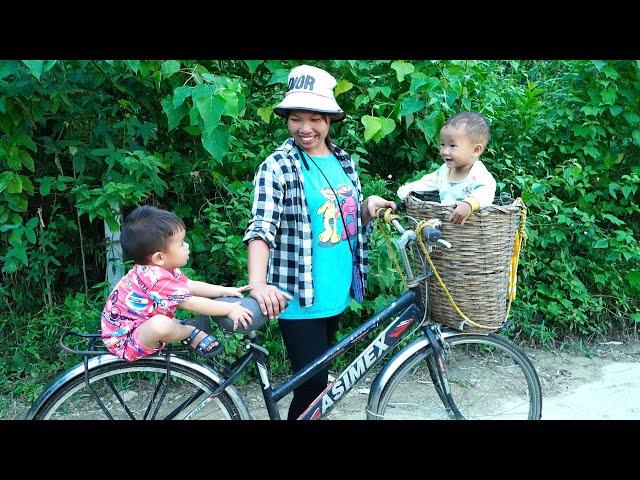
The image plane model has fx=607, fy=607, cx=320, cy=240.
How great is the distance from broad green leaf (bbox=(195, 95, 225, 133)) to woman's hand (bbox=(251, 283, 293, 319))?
0.95m

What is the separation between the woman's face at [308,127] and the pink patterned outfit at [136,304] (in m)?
0.75

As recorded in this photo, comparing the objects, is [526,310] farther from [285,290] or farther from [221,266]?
[285,290]

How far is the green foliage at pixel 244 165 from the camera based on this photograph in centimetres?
342

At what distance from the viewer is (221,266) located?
→ 154 inches

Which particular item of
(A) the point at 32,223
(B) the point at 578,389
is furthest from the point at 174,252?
(B) the point at 578,389

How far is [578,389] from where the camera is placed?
375 cm

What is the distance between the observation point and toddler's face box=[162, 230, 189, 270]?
6.97 ft

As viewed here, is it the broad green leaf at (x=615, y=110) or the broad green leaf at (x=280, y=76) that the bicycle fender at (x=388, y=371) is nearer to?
the broad green leaf at (x=280, y=76)

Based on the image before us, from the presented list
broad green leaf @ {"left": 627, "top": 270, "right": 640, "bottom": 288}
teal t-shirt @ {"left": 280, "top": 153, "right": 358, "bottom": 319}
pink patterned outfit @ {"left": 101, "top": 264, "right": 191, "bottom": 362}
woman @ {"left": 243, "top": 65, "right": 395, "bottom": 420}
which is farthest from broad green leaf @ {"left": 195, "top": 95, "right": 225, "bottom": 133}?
broad green leaf @ {"left": 627, "top": 270, "right": 640, "bottom": 288}

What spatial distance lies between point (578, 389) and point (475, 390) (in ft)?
2.13

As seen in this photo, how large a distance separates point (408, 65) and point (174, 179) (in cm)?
165

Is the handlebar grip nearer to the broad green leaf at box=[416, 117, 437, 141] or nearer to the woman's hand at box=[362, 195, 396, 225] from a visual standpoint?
the woman's hand at box=[362, 195, 396, 225]

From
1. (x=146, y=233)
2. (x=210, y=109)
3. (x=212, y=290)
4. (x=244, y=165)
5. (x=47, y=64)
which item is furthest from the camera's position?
(x=244, y=165)

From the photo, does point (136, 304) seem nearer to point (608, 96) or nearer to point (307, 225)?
point (307, 225)
